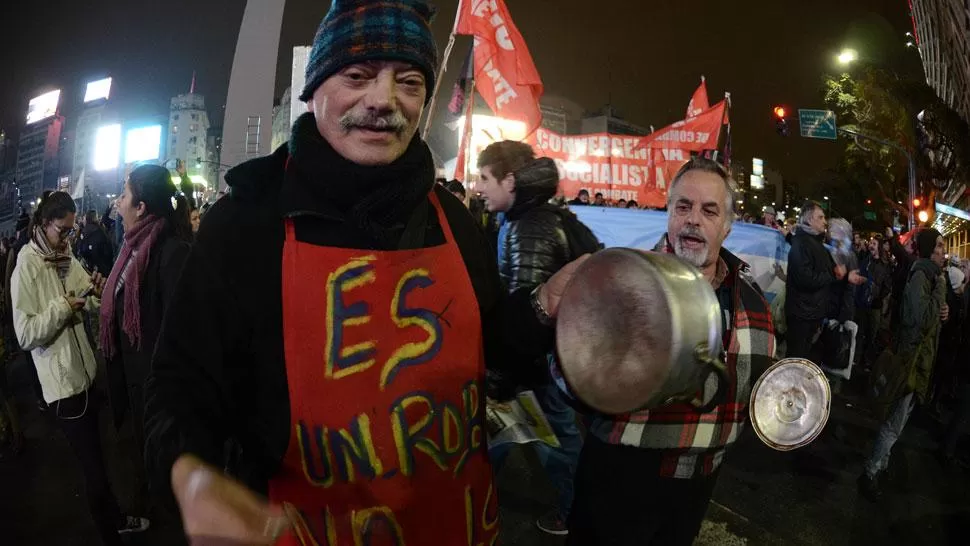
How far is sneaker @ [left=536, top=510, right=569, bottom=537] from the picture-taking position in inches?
166

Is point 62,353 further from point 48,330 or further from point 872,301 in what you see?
point 872,301

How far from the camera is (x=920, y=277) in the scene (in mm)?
5320

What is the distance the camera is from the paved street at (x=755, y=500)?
4180 mm

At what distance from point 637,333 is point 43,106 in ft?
280

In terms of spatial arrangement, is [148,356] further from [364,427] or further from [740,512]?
[740,512]

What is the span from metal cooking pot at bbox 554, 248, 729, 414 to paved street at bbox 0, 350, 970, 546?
3.23m

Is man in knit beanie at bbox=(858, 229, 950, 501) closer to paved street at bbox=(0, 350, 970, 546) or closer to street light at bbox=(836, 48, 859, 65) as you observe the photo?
paved street at bbox=(0, 350, 970, 546)

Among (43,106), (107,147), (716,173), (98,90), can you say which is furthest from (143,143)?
(716,173)

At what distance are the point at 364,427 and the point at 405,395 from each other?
130mm

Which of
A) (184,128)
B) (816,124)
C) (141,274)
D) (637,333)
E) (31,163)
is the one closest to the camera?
(637,333)

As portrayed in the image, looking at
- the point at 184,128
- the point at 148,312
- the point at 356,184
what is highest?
the point at 184,128

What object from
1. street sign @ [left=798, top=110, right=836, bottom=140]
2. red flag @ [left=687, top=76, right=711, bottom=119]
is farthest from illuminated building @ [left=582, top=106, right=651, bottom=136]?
red flag @ [left=687, top=76, right=711, bottom=119]

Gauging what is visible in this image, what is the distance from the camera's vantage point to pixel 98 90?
217ft

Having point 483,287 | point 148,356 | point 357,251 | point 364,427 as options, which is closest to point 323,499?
point 364,427
